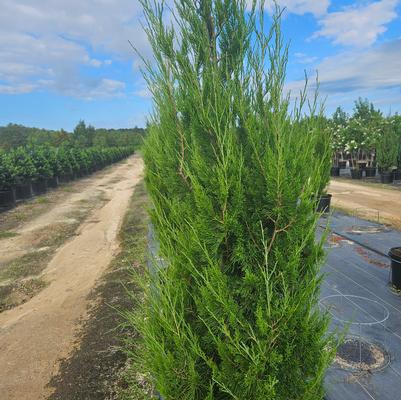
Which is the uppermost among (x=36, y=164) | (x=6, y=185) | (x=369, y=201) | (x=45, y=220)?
(x=36, y=164)

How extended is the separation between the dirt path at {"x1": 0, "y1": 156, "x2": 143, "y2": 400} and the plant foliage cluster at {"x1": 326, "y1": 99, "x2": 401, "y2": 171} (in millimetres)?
14298

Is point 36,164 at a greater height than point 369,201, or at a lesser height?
greater

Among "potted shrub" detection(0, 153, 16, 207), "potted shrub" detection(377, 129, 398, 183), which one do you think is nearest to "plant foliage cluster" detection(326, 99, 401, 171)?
"potted shrub" detection(377, 129, 398, 183)

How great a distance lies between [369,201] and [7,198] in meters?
16.8

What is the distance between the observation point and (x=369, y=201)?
50.8ft

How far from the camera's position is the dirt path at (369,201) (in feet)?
40.7

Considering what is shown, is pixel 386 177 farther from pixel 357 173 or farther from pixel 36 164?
pixel 36 164

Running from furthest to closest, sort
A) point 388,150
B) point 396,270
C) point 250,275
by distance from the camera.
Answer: point 388,150, point 396,270, point 250,275

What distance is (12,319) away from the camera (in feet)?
20.6

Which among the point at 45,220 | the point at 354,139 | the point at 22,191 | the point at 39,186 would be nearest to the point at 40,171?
the point at 39,186

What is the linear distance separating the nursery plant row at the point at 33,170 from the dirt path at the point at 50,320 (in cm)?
763

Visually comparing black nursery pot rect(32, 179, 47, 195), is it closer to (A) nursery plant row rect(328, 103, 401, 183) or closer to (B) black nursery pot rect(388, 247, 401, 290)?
(A) nursery plant row rect(328, 103, 401, 183)

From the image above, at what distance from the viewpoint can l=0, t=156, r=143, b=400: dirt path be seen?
180 inches

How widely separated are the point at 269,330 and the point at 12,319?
5.76 metres
